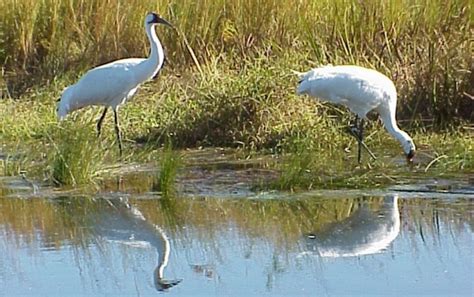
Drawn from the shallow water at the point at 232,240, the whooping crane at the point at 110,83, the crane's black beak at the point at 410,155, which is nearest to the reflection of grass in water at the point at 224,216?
the shallow water at the point at 232,240

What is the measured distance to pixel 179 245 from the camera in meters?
7.35

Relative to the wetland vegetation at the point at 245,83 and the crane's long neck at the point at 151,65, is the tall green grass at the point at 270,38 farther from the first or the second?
the crane's long neck at the point at 151,65

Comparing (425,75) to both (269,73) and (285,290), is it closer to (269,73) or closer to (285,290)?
(269,73)

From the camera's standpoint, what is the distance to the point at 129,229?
7.84 m

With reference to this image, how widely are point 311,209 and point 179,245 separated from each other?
1306mm

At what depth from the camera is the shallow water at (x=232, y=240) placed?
21.0ft

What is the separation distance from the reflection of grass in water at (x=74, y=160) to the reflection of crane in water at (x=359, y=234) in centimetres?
207

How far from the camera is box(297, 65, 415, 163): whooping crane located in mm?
10391

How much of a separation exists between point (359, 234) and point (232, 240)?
2.47ft

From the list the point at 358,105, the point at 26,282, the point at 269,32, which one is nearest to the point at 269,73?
the point at 358,105

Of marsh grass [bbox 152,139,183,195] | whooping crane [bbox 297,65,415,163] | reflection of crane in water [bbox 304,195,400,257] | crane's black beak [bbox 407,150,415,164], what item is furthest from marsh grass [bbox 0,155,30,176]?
crane's black beak [bbox 407,150,415,164]

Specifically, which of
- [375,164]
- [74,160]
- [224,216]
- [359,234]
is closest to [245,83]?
[375,164]

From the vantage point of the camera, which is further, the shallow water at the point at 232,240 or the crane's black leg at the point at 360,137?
the crane's black leg at the point at 360,137

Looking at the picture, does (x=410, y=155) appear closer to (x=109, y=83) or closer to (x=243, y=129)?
(x=243, y=129)
